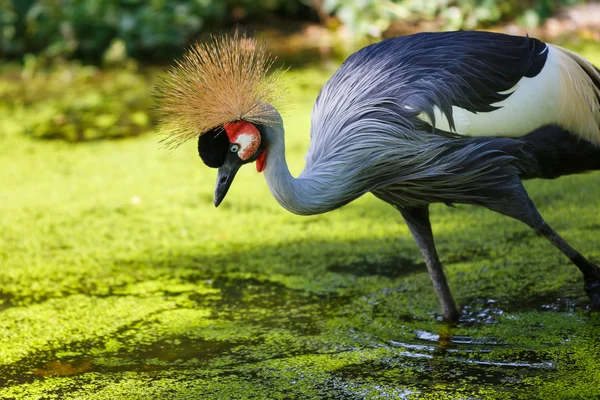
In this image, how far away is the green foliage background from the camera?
6.38m

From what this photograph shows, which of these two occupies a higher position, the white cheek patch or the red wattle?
the white cheek patch

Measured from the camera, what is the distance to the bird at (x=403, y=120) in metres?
2.26

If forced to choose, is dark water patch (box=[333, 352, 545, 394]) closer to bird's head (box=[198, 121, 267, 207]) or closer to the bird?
the bird

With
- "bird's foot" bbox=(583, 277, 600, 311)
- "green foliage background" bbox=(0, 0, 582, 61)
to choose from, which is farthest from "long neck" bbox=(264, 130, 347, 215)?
"green foliage background" bbox=(0, 0, 582, 61)

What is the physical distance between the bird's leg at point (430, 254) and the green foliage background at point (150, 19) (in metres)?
4.19

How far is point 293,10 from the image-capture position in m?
7.61

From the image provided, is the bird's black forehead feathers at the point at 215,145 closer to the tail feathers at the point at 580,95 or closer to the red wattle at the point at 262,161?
the red wattle at the point at 262,161

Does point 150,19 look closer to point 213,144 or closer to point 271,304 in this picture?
point 271,304

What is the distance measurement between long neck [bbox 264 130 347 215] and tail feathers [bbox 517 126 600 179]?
0.61 meters

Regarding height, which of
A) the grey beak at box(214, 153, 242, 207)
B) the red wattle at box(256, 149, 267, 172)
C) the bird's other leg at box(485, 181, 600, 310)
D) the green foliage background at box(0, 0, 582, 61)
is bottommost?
the bird's other leg at box(485, 181, 600, 310)

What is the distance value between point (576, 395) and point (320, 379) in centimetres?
70

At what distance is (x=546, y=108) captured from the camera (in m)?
2.46

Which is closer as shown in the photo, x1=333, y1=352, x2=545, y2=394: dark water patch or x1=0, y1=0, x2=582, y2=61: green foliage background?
x1=333, y1=352, x2=545, y2=394: dark water patch

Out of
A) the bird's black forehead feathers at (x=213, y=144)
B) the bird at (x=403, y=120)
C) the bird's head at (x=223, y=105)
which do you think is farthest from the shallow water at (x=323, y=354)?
→ the bird's black forehead feathers at (x=213, y=144)
